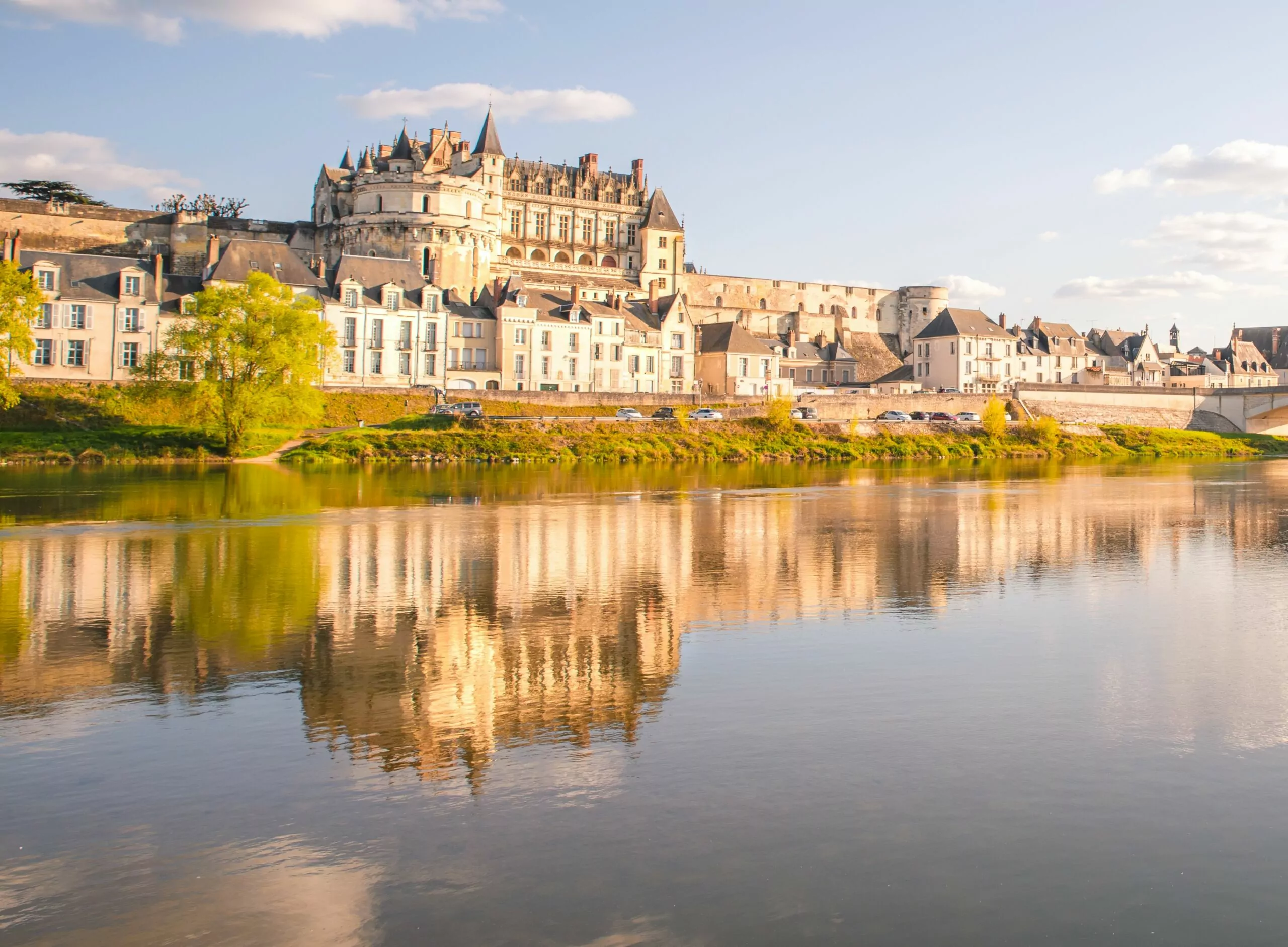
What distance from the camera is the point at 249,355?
41.8 metres

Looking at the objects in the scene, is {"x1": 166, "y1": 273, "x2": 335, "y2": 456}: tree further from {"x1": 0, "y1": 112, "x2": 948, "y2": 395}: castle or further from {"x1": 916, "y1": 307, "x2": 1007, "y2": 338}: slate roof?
{"x1": 916, "y1": 307, "x2": 1007, "y2": 338}: slate roof

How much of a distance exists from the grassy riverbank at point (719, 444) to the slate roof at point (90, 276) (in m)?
11.4

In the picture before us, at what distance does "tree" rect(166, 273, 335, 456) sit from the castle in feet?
27.2

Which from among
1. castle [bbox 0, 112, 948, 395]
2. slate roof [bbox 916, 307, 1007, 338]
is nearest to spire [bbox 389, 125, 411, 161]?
castle [bbox 0, 112, 948, 395]

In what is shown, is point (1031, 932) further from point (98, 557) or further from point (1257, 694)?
point (98, 557)

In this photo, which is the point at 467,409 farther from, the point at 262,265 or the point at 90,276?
the point at 90,276

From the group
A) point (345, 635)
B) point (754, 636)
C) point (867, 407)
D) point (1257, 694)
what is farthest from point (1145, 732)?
point (867, 407)

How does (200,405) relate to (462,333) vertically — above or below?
below

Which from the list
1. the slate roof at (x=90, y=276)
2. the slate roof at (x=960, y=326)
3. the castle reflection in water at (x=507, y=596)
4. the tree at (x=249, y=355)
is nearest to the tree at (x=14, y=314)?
the tree at (x=249, y=355)

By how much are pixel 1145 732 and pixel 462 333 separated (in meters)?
50.5

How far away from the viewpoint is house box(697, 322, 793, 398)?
224ft

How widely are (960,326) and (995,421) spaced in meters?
19.8

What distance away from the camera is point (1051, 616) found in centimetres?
1366

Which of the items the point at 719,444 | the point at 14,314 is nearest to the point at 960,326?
the point at 719,444
